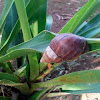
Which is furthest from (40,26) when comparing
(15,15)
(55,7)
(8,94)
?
(55,7)

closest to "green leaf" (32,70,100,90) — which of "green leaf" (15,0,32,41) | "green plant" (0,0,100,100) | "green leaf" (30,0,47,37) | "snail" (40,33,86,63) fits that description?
"green plant" (0,0,100,100)

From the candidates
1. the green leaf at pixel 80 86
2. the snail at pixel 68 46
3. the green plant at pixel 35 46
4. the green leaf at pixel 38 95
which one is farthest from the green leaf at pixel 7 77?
the snail at pixel 68 46

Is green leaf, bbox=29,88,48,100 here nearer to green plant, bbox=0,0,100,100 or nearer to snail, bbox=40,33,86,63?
green plant, bbox=0,0,100,100

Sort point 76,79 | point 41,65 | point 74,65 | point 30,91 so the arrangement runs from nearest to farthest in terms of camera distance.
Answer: point 76,79
point 41,65
point 30,91
point 74,65

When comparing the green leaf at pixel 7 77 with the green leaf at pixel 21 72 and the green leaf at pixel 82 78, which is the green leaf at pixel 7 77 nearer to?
the green leaf at pixel 21 72

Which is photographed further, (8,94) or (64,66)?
(64,66)

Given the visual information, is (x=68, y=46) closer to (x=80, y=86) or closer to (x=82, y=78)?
(x=82, y=78)

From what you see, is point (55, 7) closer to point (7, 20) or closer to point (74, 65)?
point (74, 65)

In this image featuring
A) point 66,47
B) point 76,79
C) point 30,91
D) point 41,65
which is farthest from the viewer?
point 30,91

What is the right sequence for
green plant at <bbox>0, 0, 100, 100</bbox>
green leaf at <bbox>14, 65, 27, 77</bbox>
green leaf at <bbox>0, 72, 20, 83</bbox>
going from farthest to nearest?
green leaf at <bbox>14, 65, 27, 77</bbox> → green leaf at <bbox>0, 72, 20, 83</bbox> → green plant at <bbox>0, 0, 100, 100</bbox>
